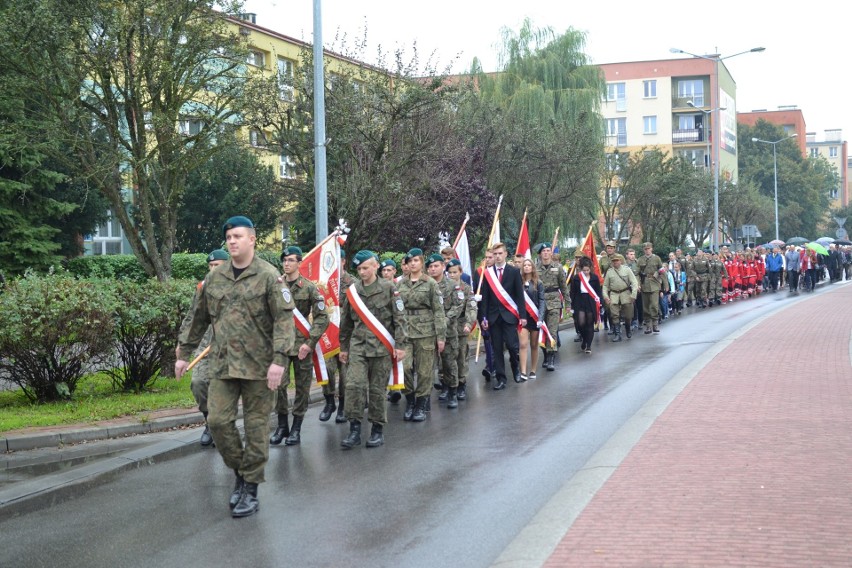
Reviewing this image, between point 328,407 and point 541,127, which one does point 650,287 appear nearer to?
point 541,127

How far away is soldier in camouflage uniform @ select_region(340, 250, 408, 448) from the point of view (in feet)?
29.6

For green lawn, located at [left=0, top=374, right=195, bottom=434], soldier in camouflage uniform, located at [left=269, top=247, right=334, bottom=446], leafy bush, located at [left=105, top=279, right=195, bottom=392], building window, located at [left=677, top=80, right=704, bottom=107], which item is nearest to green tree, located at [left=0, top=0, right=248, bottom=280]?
leafy bush, located at [left=105, top=279, right=195, bottom=392]

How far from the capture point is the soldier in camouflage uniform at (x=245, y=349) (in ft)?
21.9

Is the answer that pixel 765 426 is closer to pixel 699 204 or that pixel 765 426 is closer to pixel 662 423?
pixel 662 423

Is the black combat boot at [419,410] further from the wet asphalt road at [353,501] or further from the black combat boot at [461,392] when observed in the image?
the black combat boot at [461,392]

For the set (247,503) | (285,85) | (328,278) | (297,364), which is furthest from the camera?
(285,85)

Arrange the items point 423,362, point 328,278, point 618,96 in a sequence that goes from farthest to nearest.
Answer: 1. point 618,96
2. point 423,362
3. point 328,278

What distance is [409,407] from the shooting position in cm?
1085

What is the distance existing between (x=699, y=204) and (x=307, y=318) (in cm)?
4049

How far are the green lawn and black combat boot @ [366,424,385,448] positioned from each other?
2.74 meters

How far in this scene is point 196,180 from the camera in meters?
31.7

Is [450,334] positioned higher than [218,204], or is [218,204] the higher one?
[218,204]

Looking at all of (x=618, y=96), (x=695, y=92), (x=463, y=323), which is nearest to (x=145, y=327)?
(x=463, y=323)

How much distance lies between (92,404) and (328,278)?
3108 millimetres
